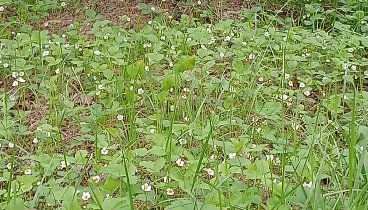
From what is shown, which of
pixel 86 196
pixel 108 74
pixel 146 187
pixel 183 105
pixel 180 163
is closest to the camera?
pixel 86 196

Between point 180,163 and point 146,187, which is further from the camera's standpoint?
point 180,163

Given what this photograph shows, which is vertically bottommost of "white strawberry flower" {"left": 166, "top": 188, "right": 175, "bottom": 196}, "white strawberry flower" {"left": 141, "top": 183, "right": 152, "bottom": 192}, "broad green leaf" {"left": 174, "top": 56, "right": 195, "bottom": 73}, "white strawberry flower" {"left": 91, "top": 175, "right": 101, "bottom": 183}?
"white strawberry flower" {"left": 166, "top": 188, "right": 175, "bottom": 196}

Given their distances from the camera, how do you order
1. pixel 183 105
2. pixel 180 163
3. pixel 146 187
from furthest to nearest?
1. pixel 183 105
2. pixel 180 163
3. pixel 146 187

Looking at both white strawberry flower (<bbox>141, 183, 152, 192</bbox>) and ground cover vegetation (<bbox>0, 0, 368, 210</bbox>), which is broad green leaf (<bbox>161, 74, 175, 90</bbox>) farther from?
white strawberry flower (<bbox>141, 183, 152, 192</bbox>)

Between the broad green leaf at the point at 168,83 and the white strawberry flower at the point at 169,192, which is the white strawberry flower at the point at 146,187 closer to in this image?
the white strawberry flower at the point at 169,192

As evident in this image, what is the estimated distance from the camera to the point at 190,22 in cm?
407

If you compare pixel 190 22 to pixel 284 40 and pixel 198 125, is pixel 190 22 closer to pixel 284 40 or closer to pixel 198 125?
pixel 284 40

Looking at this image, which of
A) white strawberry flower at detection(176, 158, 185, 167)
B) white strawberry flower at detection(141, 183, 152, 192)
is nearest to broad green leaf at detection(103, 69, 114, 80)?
white strawberry flower at detection(176, 158, 185, 167)

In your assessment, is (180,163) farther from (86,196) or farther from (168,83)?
(168,83)

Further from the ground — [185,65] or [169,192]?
[185,65]

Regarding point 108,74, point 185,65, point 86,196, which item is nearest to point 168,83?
point 185,65

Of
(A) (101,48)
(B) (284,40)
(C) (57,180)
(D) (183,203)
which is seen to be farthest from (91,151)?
(B) (284,40)

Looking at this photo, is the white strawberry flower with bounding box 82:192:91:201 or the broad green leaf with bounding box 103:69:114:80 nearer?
the white strawberry flower with bounding box 82:192:91:201

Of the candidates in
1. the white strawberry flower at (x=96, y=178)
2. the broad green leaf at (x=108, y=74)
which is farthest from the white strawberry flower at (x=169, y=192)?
the broad green leaf at (x=108, y=74)
